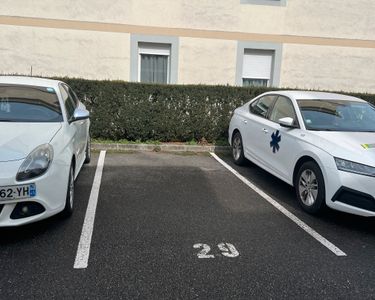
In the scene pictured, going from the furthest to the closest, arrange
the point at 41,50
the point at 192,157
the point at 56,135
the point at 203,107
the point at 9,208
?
the point at 41,50, the point at 203,107, the point at 192,157, the point at 56,135, the point at 9,208

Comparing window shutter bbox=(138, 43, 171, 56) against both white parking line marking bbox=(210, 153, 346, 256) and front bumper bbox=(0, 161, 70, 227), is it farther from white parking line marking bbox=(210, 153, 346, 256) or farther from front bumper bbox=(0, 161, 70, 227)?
front bumper bbox=(0, 161, 70, 227)

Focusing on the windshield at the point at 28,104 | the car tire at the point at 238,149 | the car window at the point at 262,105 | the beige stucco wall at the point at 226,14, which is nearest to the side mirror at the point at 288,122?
the car window at the point at 262,105

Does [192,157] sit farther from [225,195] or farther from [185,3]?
[185,3]

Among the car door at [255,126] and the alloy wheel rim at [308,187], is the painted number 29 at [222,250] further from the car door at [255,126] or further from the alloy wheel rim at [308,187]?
the car door at [255,126]

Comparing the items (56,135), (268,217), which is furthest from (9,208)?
(268,217)

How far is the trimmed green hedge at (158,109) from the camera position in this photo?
8.55 metres

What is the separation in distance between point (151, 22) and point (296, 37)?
4449mm

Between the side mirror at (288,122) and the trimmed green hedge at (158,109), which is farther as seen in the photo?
the trimmed green hedge at (158,109)

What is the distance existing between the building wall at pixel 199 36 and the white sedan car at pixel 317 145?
4575 millimetres

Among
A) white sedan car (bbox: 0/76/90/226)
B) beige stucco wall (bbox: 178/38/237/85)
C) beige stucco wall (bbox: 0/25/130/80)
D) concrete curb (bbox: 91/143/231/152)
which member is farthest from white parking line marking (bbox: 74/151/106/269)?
beige stucco wall (bbox: 178/38/237/85)

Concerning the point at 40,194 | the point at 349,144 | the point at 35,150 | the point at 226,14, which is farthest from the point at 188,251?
the point at 226,14

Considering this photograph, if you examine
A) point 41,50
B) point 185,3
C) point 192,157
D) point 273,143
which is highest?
point 185,3

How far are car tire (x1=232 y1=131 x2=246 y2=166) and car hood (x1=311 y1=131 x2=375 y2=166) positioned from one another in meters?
2.32

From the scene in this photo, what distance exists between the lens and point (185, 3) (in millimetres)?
10617
